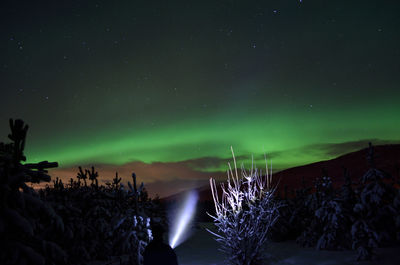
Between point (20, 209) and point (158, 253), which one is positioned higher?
point (20, 209)

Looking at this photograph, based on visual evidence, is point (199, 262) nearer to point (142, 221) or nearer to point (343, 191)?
point (142, 221)

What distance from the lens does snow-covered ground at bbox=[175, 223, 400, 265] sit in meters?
17.3

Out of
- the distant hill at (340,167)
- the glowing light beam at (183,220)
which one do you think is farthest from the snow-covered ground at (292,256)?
the distant hill at (340,167)

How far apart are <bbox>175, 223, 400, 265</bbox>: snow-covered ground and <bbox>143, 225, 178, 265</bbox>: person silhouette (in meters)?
15.7

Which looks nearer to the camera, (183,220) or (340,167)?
(183,220)

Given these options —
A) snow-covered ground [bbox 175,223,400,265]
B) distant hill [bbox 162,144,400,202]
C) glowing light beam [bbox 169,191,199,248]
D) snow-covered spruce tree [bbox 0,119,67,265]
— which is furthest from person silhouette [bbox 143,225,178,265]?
distant hill [bbox 162,144,400,202]

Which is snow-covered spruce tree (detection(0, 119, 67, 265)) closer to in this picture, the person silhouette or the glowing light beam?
the person silhouette

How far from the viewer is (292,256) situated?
2067 centimetres

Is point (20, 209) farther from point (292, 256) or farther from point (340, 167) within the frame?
point (340, 167)

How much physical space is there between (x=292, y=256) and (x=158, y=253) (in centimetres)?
1881

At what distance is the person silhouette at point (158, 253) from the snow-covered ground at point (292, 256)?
15687mm

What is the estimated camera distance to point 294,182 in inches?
3317

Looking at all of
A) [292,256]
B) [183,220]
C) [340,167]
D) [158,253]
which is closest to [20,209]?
[158,253]

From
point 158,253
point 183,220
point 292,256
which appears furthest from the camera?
point 183,220
